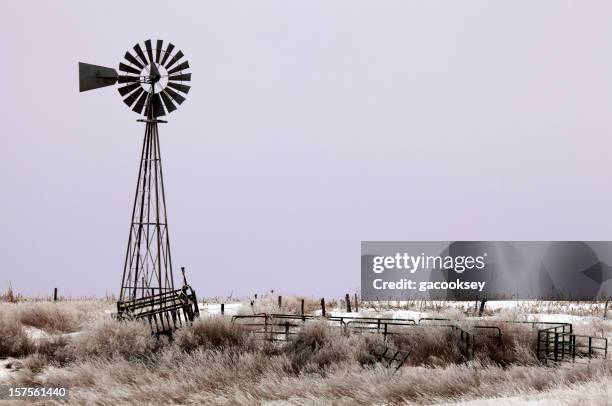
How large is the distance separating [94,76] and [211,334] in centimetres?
1082

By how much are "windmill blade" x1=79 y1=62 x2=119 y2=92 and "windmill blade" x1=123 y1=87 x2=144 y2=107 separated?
95 centimetres

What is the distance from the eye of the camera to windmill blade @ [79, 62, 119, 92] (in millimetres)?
25438

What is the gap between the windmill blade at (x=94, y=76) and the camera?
25.4 meters

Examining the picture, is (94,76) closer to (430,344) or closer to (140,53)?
(140,53)

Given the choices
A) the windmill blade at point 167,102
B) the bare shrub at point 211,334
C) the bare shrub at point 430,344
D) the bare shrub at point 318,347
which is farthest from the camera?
the windmill blade at point 167,102

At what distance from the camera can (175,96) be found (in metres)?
25.1

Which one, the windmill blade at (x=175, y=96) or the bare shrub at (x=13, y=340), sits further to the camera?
the windmill blade at (x=175, y=96)

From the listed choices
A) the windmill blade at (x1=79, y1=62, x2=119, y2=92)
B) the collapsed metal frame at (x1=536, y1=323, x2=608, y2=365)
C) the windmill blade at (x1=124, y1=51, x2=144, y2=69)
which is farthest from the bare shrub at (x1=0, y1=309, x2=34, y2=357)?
the collapsed metal frame at (x1=536, y1=323, x2=608, y2=365)

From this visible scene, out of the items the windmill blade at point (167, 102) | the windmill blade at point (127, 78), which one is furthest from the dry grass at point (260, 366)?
the windmill blade at point (127, 78)

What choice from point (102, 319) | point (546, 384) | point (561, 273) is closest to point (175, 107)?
point (102, 319)

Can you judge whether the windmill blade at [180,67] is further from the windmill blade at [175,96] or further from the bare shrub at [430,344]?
the bare shrub at [430,344]

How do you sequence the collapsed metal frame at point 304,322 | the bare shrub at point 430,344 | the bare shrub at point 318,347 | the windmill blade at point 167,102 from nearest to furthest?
the bare shrub at point 318,347
the bare shrub at point 430,344
the collapsed metal frame at point 304,322
the windmill blade at point 167,102

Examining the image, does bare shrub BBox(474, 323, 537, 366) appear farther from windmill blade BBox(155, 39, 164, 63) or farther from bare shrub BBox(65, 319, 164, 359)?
windmill blade BBox(155, 39, 164, 63)

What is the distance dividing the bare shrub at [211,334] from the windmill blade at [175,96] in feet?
27.0
